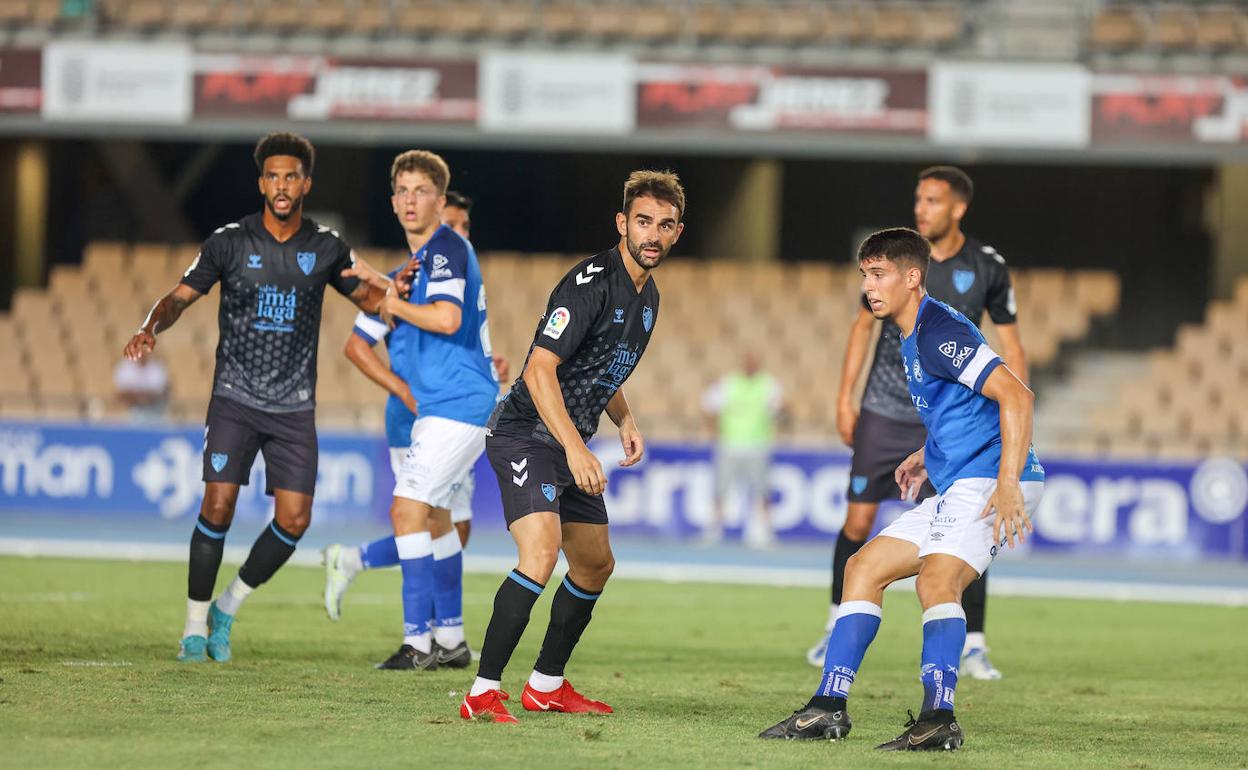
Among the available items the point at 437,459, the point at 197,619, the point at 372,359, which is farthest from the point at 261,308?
the point at 197,619

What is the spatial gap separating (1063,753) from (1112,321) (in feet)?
62.8

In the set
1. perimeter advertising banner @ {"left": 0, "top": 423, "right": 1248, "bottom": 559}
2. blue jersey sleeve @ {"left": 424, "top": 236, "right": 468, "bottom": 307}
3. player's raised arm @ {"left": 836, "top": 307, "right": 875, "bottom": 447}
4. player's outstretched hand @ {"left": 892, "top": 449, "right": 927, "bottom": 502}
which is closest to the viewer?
player's outstretched hand @ {"left": 892, "top": 449, "right": 927, "bottom": 502}

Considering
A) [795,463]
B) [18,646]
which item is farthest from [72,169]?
[18,646]

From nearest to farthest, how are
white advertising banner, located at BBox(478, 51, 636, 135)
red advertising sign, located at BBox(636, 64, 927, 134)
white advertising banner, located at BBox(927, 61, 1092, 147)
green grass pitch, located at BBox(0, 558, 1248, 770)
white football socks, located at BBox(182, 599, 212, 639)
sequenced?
green grass pitch, located at BBox(0, 558, 1248, 770)
white football socks, located at BBox(182, 599, 212, 639)
white advertising banner, located at BBox(927, 61, 1092, 147)
red advertising sign, located at BBox(636, 64, 927, 134)
white advertising banner, located at BBox(478, 51, 636, 135)

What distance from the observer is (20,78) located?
Answer: 2089 centimetres

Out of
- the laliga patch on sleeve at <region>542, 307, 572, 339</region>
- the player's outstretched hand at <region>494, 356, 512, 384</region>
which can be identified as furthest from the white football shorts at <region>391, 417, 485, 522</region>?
the laliga patch on sleeve at <region>542, 307, 572, 339</region>

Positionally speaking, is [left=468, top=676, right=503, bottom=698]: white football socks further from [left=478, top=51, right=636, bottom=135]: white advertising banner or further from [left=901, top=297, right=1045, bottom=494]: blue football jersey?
[left=478, top=51, right=636, bottom=135]: white advertising banner

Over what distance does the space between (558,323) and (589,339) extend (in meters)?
0.23

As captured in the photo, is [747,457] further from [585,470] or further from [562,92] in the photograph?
[585,470]

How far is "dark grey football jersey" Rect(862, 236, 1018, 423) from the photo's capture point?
29.2 feet

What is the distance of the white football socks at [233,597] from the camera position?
318 inches

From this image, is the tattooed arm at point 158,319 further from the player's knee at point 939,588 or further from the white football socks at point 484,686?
the player's knee at point 939,588

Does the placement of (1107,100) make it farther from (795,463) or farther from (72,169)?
(72,169)

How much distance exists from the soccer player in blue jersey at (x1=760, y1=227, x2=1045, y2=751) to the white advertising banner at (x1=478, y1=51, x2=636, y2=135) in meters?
14.2
